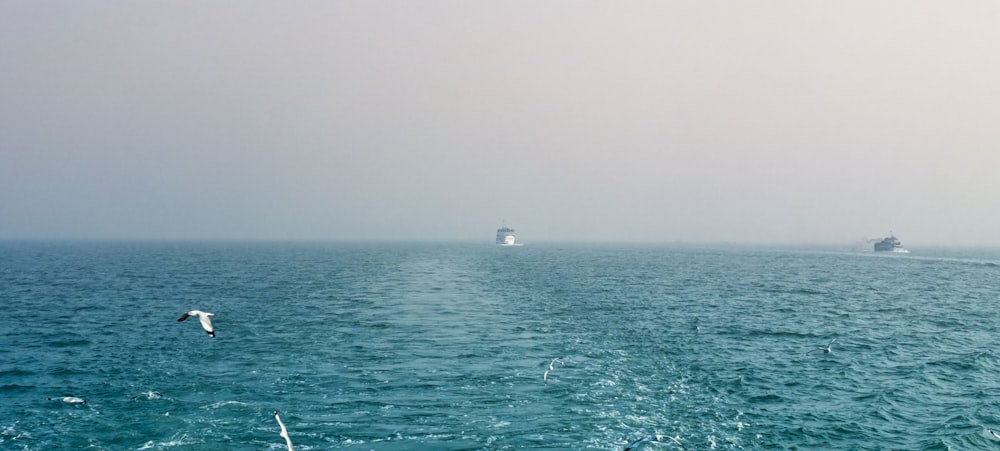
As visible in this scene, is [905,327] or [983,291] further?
[983,291]

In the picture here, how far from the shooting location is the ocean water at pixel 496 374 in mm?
24000

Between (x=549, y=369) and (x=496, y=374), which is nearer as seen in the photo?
(x=496, y=374)

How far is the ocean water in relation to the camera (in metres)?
24.0

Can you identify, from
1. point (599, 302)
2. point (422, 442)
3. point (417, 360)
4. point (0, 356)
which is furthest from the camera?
point (599, 302)

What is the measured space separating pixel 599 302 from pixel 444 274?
47864mm

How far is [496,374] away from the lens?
3272 centimetres

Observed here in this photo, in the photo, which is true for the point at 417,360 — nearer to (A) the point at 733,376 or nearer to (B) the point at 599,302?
(A) the point at 733,376

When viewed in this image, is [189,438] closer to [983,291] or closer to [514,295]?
[514,295]

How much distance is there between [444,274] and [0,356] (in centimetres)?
7616

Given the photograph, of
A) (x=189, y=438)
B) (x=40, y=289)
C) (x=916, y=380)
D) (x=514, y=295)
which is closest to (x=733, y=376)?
(x=916, y=380)

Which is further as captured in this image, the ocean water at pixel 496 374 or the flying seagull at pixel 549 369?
the flying seagull at pixel 549 369

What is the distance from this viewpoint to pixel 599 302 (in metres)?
68.9

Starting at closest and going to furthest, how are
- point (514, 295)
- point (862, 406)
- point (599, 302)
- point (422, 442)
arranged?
point (422, 442) < point (862, 406) < point (599, 302) < point (514, 295)

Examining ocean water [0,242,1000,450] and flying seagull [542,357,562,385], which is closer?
ocean water [0,242,1000,450]
